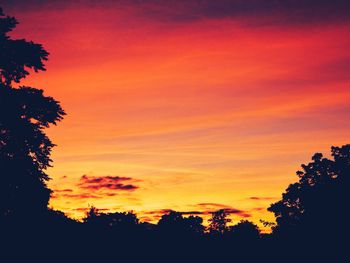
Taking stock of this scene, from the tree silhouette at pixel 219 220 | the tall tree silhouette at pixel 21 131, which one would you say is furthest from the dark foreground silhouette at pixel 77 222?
the tree silhouette at pixel 219 220

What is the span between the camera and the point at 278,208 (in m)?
52.5

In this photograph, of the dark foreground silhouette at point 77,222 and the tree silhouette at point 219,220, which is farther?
the tree silhouette at point 219,220

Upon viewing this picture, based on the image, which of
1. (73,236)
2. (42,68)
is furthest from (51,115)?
(73,236)

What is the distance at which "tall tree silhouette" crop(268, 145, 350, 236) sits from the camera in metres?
42.6

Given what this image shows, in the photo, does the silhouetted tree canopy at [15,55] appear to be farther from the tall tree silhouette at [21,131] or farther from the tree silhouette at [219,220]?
the tree silhouette at [219,220]

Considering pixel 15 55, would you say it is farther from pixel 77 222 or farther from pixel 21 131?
pixel 77 222

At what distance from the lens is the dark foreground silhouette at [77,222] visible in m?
18.5

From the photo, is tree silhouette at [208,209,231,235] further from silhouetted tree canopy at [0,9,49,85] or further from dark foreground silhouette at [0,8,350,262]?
silhouetted tree canopy at [0,9,49,85]

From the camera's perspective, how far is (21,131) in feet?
60.7

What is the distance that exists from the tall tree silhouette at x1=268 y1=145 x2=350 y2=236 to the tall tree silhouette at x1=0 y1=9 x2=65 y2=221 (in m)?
28.9

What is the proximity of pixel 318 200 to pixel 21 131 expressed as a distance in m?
34.8

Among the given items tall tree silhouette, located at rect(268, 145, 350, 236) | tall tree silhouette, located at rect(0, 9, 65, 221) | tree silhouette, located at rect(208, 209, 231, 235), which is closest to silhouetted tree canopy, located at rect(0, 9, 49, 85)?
tall tree silhouette, located at rect(0, 9, 65, 221)

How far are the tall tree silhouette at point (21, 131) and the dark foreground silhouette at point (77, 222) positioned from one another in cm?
4

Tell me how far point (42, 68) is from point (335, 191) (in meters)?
33.5
